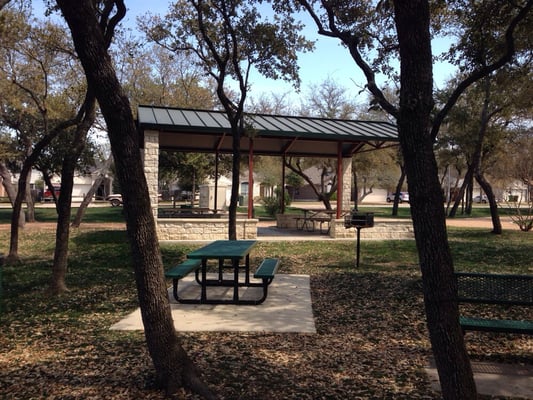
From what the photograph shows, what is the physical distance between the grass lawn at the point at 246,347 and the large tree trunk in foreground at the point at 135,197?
0.23 m

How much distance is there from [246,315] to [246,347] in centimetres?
131

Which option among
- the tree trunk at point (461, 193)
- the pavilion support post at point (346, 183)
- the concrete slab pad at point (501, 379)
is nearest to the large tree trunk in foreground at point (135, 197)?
the concrete slab pad at point (501, 379)

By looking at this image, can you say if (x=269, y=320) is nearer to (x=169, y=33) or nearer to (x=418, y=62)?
(x=418, y=62)

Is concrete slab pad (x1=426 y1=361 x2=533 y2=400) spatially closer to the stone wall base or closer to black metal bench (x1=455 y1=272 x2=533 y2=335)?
black metal bench (x1=455 y1=272 x2=533 y2=335)

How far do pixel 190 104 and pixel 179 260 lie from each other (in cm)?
1736

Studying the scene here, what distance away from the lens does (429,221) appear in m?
2.67

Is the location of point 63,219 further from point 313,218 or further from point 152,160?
point 313,218

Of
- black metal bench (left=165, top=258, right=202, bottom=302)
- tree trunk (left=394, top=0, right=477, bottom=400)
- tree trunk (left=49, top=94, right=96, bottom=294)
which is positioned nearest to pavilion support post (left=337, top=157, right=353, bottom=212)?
black metal bench (left=165, top=258, right=202, bottom=302)

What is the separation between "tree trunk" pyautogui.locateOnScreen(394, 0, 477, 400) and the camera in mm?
2643

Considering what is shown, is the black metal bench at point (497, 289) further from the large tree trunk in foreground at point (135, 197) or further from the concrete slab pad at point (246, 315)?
the large tree trunk in foreground at point (135, 197)

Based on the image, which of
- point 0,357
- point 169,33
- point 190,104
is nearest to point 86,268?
point 0,357

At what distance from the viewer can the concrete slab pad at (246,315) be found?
5426mm

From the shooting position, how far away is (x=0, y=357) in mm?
4461

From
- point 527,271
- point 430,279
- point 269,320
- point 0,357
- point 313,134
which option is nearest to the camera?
point 430,279
